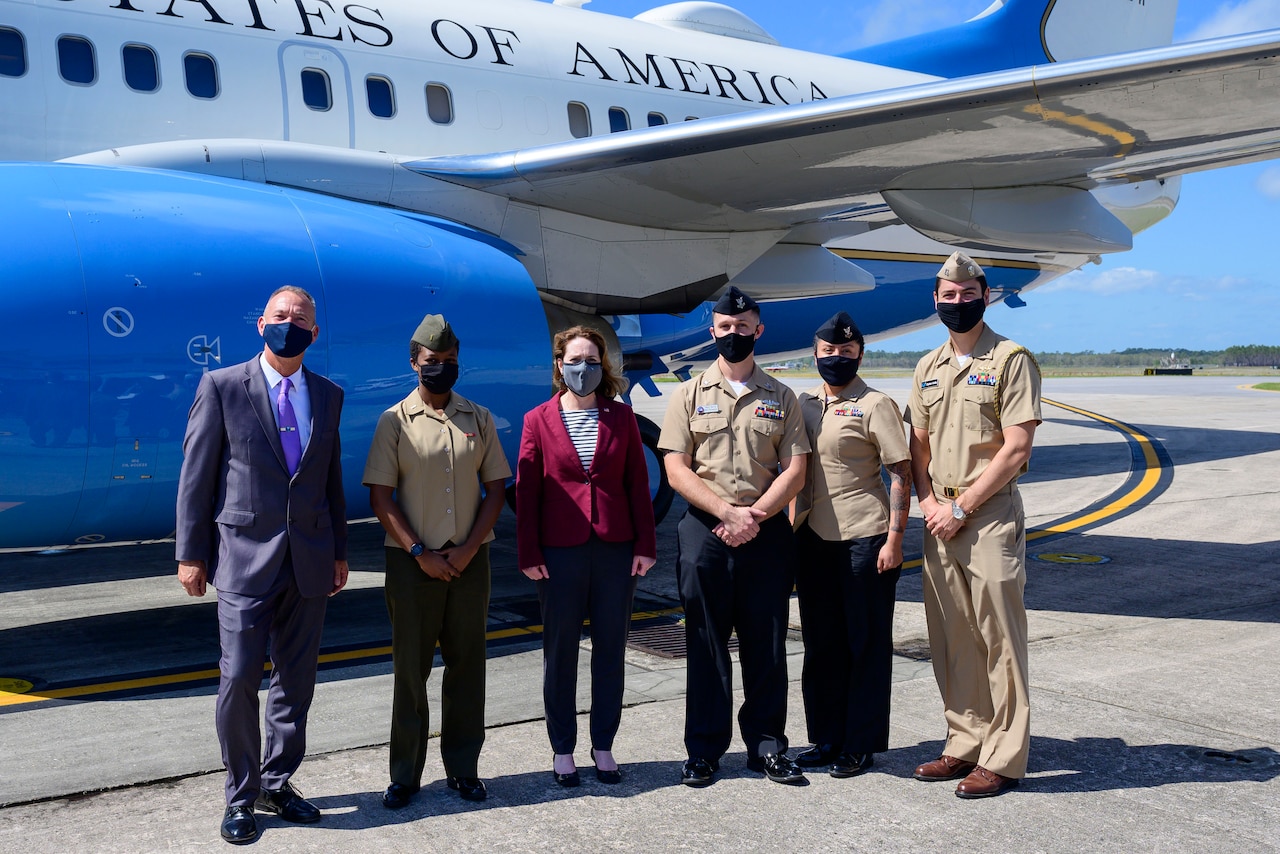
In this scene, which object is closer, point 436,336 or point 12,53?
point 436,336

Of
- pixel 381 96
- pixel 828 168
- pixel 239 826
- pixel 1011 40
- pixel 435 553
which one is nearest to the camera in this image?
pixel 239 826

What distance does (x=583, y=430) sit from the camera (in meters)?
4.42

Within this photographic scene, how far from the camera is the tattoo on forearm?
4.45 metres

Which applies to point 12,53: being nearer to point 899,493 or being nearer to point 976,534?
point 899,493

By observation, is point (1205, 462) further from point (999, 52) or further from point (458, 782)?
point (458, 782)

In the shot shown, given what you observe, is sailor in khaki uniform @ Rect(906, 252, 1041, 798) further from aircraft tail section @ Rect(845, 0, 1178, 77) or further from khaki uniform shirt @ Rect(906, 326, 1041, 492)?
aircraft tail section @ Rect(845, 0, 1178, 77)

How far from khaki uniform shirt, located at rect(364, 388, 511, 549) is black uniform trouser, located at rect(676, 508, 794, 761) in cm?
89

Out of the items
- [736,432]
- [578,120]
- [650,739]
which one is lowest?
[650,739]

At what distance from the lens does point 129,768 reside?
4426 mm

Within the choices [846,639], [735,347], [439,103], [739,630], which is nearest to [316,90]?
[439,103]

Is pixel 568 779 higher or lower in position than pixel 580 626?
lower

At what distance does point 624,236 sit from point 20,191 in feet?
15.0

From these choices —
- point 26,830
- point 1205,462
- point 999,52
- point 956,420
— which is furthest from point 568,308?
point 1205,462

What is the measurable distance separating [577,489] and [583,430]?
24 cm
